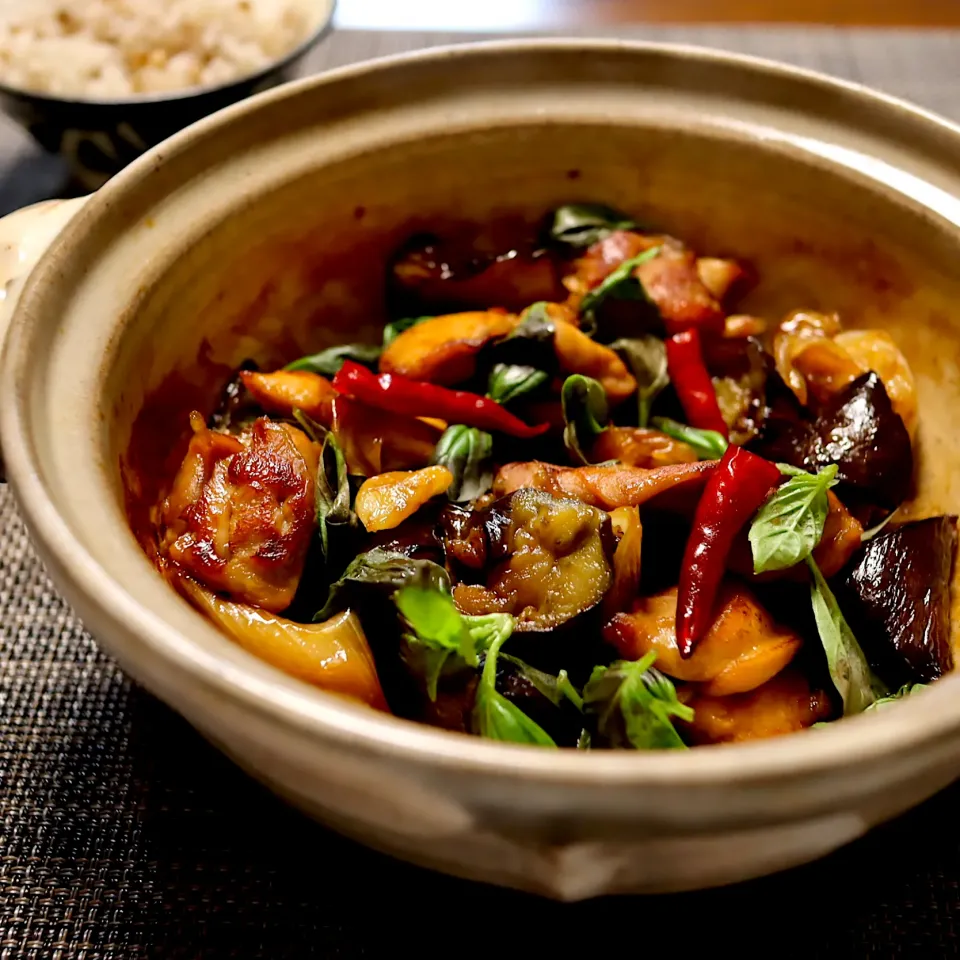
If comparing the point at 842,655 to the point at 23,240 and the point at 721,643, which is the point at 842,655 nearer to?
the point at 721,643

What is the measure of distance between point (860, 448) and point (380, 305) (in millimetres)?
906

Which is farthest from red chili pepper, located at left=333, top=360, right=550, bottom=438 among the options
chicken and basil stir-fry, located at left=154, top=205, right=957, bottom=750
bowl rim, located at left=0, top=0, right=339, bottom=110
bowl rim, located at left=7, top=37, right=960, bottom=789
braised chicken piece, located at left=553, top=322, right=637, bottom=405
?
bowl rim, located at left=0, top=0, right=339, bottom=110

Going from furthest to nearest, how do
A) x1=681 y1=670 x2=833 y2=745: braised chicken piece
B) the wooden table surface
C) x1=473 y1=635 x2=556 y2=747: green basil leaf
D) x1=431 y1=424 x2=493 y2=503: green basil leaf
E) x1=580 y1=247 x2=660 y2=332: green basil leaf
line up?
the wooden table surface, x1=580 y1=247 x2=660 y2=332: green basil leaf, x1=431 y1=424 x2=493 y2=503: green basil leaf, x1=681 y1=670 x2=833 y2=745: braised chicken piece, x1=473 y1=635 x2=556 y2=747: green basil leaf

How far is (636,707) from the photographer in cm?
112

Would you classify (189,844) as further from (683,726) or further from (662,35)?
(662,35)

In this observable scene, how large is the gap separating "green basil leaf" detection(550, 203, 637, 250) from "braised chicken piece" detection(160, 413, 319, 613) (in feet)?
2.30

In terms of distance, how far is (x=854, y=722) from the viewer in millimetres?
852

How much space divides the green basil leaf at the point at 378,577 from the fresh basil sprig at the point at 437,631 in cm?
2

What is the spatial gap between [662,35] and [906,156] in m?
1.72

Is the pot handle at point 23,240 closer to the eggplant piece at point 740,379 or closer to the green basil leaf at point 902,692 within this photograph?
the eggplant piece at point 740,379

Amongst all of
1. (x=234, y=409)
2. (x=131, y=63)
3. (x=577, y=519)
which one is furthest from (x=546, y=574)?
(x=131, y=63)

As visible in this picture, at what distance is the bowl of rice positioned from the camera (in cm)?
221

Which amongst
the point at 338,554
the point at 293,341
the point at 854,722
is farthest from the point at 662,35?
the point at 854,722

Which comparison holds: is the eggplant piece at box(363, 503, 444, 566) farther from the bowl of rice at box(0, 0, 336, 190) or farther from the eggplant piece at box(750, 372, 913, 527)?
the bowl of rice at box(0, 0, 336, 190)
